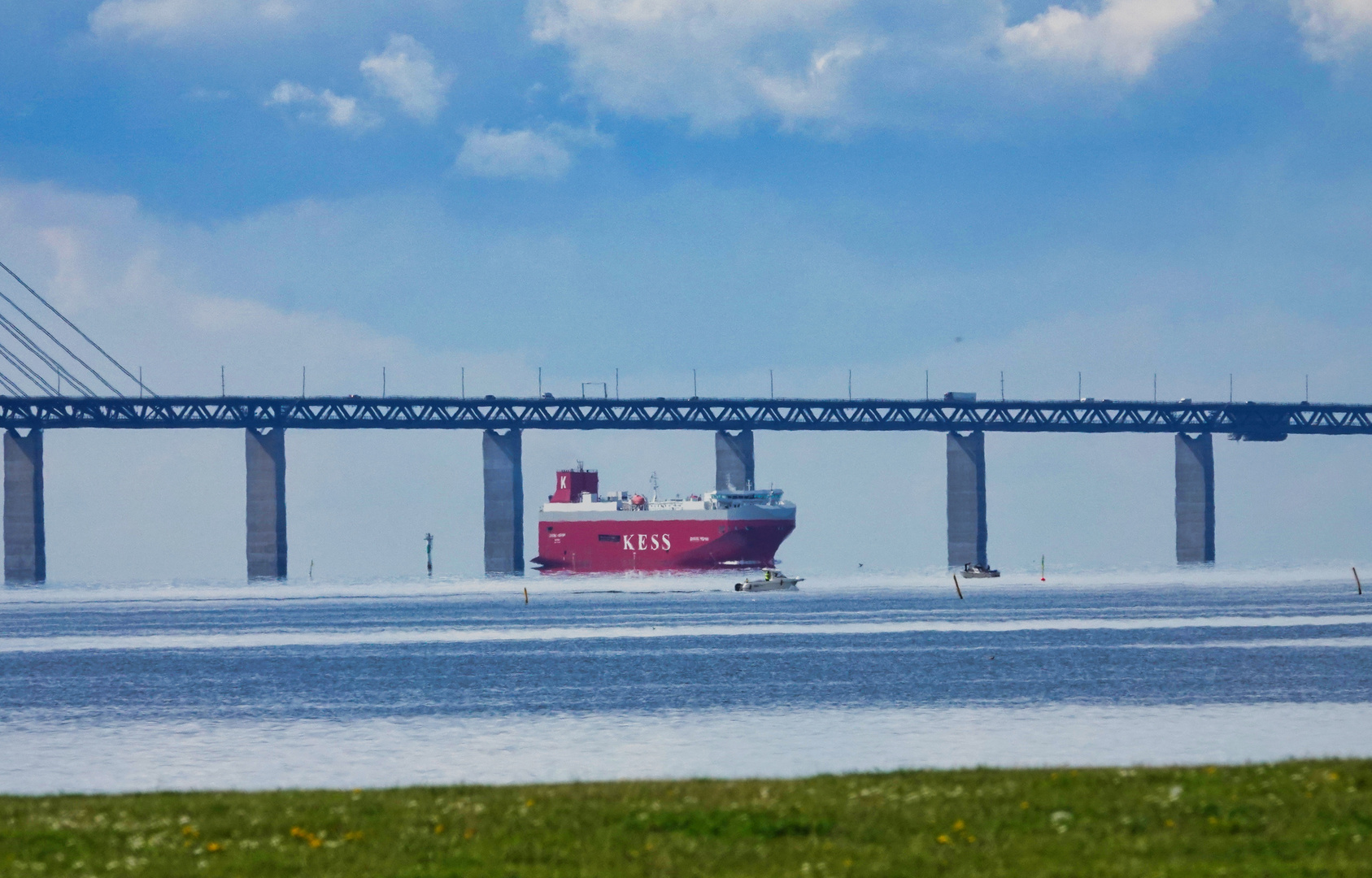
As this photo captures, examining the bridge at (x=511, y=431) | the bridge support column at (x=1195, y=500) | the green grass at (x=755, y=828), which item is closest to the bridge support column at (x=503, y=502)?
the bridge at (x=511, y=431)

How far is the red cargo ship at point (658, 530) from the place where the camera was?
17088cm

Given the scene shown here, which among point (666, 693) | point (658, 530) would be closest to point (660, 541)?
point (658, 530)

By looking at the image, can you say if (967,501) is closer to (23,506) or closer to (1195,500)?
(1195,500)

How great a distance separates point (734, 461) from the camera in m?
178

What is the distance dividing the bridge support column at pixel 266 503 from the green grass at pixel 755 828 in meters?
143

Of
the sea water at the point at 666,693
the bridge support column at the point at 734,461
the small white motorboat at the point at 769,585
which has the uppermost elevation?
the bridge support column at the point at 734,461

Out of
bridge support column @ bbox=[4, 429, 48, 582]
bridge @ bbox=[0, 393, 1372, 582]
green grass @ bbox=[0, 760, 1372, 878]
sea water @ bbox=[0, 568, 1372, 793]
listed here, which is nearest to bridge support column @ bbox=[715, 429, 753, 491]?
bridge @ bbox=[0, 393, 1372, 582]

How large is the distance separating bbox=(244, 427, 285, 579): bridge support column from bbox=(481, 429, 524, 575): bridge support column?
1912cm

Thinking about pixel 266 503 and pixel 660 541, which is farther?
→ pixel 660 541

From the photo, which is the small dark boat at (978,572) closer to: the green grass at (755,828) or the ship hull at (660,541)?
the ship hull at (660,541)

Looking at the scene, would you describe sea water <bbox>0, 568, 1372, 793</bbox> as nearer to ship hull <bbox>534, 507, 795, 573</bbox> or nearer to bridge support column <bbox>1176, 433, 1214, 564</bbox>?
ship hull <bbox>534, 507, 795, 573</bbox>

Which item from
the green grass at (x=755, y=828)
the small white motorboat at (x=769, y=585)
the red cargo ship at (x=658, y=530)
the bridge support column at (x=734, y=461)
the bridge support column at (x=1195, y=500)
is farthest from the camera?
the bridge support column at (x=1195, y=500)

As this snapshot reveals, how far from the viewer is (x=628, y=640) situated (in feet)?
213

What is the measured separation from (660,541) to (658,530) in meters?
1.15
